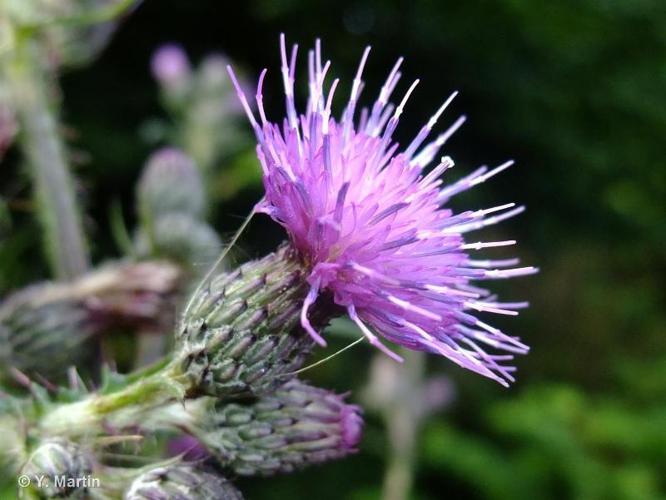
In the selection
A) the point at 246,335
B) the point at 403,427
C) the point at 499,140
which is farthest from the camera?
the point at 499,140

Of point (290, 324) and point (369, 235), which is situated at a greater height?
point (369, 235)

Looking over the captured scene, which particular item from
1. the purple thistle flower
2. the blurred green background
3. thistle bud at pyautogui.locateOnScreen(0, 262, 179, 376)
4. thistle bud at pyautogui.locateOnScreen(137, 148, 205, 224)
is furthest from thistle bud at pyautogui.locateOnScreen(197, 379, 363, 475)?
the blurred green background

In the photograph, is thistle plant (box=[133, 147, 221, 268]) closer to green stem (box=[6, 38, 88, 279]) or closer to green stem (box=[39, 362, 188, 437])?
green stem (box=[6, 38, 88, 279])

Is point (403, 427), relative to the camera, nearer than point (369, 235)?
No

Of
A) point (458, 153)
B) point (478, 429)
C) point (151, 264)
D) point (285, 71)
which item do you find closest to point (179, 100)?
point (151, 264)

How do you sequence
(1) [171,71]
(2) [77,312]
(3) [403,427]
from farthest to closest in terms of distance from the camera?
(3) [403,427]
(1) [171,71]
(2) [77,312]

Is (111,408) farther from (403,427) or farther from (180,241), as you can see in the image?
(403,427)

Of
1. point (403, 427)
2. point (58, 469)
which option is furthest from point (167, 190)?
point (403, 427)
